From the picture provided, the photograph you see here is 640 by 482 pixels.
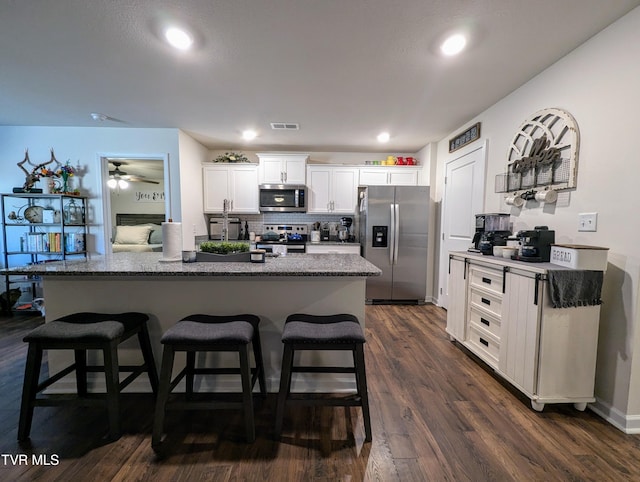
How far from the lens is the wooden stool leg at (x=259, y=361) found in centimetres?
166

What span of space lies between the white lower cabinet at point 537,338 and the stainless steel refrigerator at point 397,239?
176cm

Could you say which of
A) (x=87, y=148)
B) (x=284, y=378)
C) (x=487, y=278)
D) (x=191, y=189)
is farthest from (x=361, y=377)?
(x=87, y=148)

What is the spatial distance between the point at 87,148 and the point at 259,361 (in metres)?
3.75

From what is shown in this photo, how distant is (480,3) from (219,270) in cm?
212

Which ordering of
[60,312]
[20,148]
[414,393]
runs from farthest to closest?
[20,148] → [414,393] → [60,312]

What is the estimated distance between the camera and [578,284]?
1.57 m

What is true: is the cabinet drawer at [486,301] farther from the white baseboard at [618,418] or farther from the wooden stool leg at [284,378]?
the wooden stool leg at [284,378]

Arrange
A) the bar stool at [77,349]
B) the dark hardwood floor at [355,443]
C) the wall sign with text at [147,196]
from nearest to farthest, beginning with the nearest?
1. the dark hardwood floor at [355,443]
2. the bar stool at [77,349]
3. the wall sign with text at [147,196]

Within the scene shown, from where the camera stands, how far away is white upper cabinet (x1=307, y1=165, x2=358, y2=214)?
13.7 feet

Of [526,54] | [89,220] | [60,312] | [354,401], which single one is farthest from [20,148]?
[526,54]

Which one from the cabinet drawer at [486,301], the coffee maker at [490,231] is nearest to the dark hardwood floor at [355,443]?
the cabinet drawer at [486,301]

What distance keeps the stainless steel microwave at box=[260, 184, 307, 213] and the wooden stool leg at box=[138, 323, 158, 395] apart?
2708mm

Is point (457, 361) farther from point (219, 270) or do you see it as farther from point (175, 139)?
point (175, 139)

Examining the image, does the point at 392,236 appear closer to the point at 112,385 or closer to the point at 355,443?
the point at 355,443
